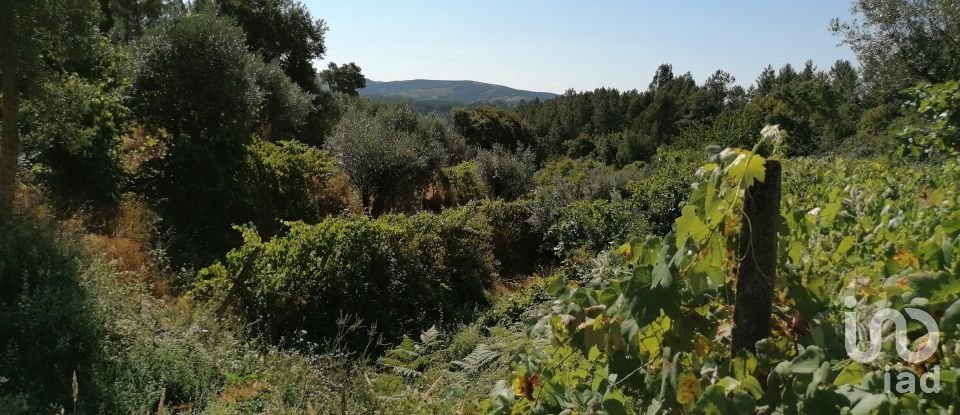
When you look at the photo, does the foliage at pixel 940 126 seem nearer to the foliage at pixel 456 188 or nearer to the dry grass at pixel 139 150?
the dry grass at pixel 139 150

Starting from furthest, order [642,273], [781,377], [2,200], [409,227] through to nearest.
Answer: [409,227], [2,200], [642,273], [781,377]

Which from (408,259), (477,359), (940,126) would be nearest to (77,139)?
(408,259)

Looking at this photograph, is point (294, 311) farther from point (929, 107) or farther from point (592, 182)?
point (592, 182)

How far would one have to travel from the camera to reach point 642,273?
144 centimetres

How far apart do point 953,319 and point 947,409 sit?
165mm

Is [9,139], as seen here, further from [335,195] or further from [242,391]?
[335,195]

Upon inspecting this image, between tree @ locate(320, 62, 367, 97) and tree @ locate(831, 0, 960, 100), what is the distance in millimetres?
27040

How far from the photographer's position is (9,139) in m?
6.22

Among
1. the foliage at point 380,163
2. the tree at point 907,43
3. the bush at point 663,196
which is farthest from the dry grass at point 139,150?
the tree at point 907,43

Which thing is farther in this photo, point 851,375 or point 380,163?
point 380,163

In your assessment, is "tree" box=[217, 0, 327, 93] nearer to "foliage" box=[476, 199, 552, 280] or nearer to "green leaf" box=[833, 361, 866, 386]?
"foliage" box=[476, 199, 552, 280]

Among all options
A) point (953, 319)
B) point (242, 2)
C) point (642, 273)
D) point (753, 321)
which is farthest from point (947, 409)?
point (242, 2)

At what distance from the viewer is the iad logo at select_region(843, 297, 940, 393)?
39.2 inches

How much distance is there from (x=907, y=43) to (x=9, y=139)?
2010 cm
